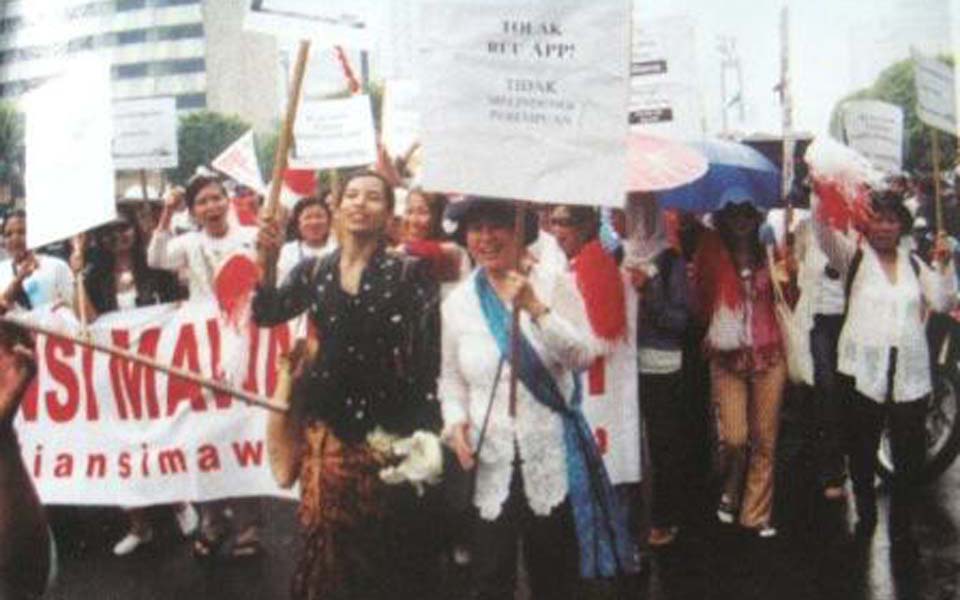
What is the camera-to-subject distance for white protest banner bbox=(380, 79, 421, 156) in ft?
17.5

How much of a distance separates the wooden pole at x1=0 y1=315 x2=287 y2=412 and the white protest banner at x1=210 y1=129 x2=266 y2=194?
1.00m

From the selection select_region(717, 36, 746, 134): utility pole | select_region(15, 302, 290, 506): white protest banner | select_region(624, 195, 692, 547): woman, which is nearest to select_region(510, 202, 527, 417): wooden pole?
select_region(624, 195, 692, 547): woman

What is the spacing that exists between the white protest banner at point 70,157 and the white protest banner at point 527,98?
1347 millimetres

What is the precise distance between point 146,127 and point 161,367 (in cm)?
108

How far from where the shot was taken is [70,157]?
16.9 feet

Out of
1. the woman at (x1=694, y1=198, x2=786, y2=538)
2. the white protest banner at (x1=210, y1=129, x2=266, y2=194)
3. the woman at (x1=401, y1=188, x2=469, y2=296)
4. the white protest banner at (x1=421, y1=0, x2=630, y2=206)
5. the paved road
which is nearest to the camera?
the white protest banner at (x1=421, y1=0, x2=630, y2=206)

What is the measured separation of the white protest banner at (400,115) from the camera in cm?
534

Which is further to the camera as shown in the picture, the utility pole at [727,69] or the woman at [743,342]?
the woman at [743,342]

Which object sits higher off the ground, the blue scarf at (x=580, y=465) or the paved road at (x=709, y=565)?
the blue scarf at (x=580, y=465)

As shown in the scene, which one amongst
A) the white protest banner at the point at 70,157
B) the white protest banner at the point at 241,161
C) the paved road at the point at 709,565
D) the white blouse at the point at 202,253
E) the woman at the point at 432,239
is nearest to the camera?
the woman at the point at 432,239

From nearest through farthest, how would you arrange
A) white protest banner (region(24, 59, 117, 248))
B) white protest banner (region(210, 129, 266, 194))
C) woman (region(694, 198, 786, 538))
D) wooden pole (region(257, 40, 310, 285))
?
wooden pole (region(257, 40, 310, 285)) → white protest banner (region(24, 59, 117, 248)) → white protest banner (region(210, 129, 266, 194)) → woman (region(694, 198, 786, 538))

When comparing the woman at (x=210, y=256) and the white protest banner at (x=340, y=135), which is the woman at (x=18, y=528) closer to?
the woman at (x=210, y=256)

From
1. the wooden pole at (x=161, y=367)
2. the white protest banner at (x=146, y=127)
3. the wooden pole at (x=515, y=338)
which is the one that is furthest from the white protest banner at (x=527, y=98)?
the white protest banner at (x=146, y=127)

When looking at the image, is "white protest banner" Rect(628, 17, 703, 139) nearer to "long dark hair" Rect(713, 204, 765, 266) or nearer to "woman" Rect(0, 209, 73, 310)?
"long dark hair" Rect(713, 204, 765, 266)
